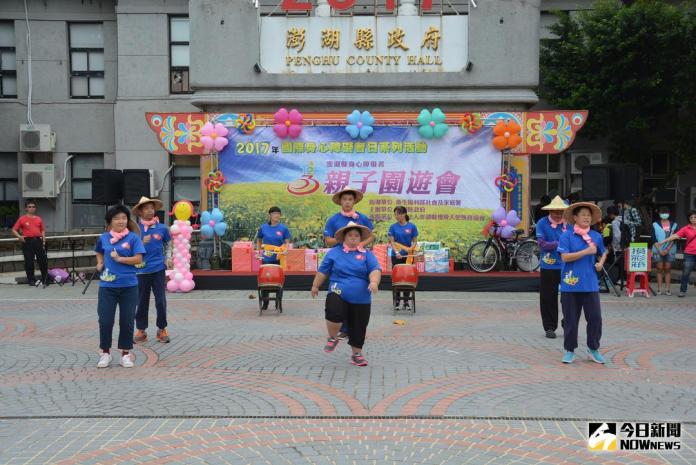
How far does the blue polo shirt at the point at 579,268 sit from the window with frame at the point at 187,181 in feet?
52.9

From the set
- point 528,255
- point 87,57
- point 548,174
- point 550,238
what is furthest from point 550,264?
point 87,57

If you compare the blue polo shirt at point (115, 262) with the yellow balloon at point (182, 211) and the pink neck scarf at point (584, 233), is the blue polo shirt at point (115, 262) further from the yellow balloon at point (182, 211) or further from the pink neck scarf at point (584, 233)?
the yellow balloon at point (182, 211)

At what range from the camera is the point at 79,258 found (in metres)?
19.5

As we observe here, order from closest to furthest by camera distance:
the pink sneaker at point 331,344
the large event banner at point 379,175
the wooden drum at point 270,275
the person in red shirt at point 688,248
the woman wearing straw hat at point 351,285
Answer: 1. the woman wearing straw hat at point 351,285
2. the pink sneaker at point 331,344
3. the wooden drum at point 270,275
4. the person in red shirt at point 688,248
5. the large event banner at point 379,175

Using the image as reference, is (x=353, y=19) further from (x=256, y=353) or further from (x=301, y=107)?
(x=256, y=353)

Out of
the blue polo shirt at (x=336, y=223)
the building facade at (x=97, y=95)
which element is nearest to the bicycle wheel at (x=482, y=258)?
the blue polo shirt at (x=336, y=223)

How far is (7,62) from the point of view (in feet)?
74.0

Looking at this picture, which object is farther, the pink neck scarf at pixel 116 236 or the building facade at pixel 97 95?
the building facade at pixel 97 95

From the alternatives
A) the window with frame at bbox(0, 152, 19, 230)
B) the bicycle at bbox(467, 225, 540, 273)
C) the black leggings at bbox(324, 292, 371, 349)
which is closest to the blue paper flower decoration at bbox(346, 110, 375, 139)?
the bicycle at bbox(467, 225, 540, 273)

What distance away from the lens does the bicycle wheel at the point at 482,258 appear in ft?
52.8

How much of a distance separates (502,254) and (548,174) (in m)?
8.68

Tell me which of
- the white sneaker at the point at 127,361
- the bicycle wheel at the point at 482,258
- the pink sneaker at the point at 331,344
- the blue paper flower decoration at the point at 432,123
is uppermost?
the blue paper flower decoration at the point at 432,123

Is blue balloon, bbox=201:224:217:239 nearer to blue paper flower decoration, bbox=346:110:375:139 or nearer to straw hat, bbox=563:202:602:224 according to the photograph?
blue paper flower decoration, bbox=346:110:375:139

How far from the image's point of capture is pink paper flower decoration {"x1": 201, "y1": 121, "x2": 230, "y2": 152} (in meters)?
16.0
